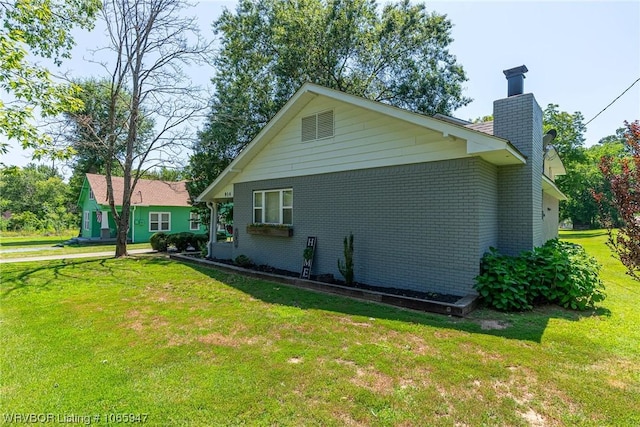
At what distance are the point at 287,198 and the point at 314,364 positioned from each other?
265 inches

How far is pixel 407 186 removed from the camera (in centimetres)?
706

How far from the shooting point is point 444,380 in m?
3.29

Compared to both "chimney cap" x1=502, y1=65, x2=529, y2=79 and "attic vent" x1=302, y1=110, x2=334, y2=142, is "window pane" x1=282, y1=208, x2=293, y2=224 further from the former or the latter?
"chimney cap" x1=502, y1=65, x2=529, y2=79

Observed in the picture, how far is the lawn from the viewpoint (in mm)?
2793

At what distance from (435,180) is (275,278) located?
4.97 meters

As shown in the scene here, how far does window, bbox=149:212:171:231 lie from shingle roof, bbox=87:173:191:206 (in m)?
0.92

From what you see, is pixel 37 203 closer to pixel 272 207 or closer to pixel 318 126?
pixel 272 207

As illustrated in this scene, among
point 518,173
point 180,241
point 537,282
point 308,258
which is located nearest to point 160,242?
point 180,241

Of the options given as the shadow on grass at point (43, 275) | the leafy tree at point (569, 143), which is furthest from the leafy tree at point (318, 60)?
the leafy tree at point (569, 143)

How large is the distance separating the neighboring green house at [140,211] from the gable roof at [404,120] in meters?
11.8

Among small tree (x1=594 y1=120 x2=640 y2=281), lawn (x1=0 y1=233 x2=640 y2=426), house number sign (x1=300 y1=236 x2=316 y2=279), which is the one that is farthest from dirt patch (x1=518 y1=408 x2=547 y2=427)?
house number sign (x1=300 y1=236 x2=316 y2=279)

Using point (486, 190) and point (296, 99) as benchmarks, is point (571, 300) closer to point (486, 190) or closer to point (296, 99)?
point (486, 190)

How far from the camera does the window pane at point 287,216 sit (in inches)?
385

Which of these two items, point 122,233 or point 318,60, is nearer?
point 122,233
